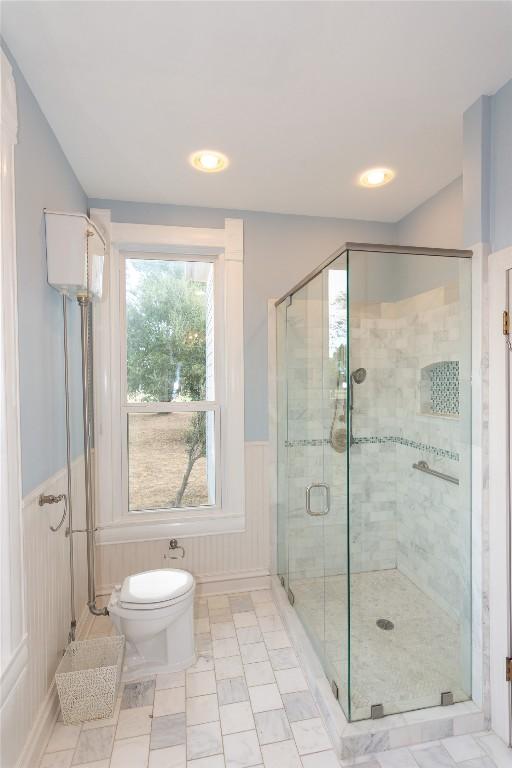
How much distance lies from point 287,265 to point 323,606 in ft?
6.70

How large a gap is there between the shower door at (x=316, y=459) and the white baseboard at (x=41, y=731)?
45.3 inches

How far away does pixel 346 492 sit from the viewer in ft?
5.48

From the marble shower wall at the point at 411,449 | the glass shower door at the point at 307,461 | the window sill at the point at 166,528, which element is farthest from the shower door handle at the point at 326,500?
the window sill at the point at 166,528

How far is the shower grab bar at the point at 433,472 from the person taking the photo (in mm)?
1848

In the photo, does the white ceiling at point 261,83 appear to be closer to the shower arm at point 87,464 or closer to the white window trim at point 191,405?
the white window trim at point 191,405

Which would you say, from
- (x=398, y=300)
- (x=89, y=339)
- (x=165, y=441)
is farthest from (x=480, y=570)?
(x=89, y=339)

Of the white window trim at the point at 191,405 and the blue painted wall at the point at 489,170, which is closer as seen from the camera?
the blue painted wall at the point at 489,170

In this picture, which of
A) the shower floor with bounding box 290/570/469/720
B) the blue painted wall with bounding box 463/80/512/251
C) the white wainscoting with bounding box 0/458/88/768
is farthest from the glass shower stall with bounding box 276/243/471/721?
the white wainscoting with bounding box 0/458/88/768

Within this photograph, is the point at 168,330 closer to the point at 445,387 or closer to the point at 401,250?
the point at 401,250

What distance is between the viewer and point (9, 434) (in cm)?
128

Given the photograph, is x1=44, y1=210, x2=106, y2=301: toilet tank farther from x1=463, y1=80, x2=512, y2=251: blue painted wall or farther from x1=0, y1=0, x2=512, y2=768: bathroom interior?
x1=463, y1=80, x2=512, y2=251: blue painted wall

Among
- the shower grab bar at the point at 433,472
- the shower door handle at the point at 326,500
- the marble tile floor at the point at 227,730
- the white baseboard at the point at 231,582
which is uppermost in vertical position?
the shower grab bar at the point at 433,472

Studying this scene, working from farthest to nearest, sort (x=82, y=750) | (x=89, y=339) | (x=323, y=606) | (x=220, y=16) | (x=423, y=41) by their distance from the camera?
(x=89, y=339)
(x=323, y=606)
(x=82, y=750)
(x=423, y=41)
(x=220, y=16)

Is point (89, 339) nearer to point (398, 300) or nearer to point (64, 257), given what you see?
point (64, 257)
